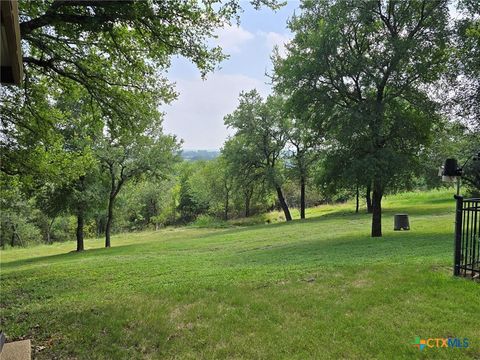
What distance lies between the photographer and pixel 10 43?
2.21 m

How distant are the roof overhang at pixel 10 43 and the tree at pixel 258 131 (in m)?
27.5

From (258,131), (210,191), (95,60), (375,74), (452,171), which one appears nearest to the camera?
(452,171)

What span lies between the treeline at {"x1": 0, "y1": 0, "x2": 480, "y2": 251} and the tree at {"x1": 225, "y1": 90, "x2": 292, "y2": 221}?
8293 millimetres

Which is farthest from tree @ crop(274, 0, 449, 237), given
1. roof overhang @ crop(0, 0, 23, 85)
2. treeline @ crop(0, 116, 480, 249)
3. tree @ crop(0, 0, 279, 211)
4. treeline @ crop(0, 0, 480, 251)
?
roof overhang @ crop(0, 0, 23, 85)

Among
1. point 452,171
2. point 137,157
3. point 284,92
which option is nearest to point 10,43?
point 452,171

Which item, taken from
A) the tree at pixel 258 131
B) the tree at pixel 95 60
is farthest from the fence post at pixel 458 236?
the tree at pixel 258 131

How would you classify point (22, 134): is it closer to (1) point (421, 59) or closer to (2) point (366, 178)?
(2) point (366, 178)

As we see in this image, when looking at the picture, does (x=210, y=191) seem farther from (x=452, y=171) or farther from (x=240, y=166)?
(x=452, y=171)

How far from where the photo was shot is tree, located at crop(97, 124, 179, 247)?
70.2 feet

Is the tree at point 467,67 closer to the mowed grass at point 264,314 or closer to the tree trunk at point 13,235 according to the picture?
the mowed grass at point 264,314

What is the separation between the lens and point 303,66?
45.8ft

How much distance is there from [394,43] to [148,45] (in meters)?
9.91

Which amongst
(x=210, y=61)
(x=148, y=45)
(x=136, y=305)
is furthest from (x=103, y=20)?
(x=136, y=305)

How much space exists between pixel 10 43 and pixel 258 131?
2855cm
